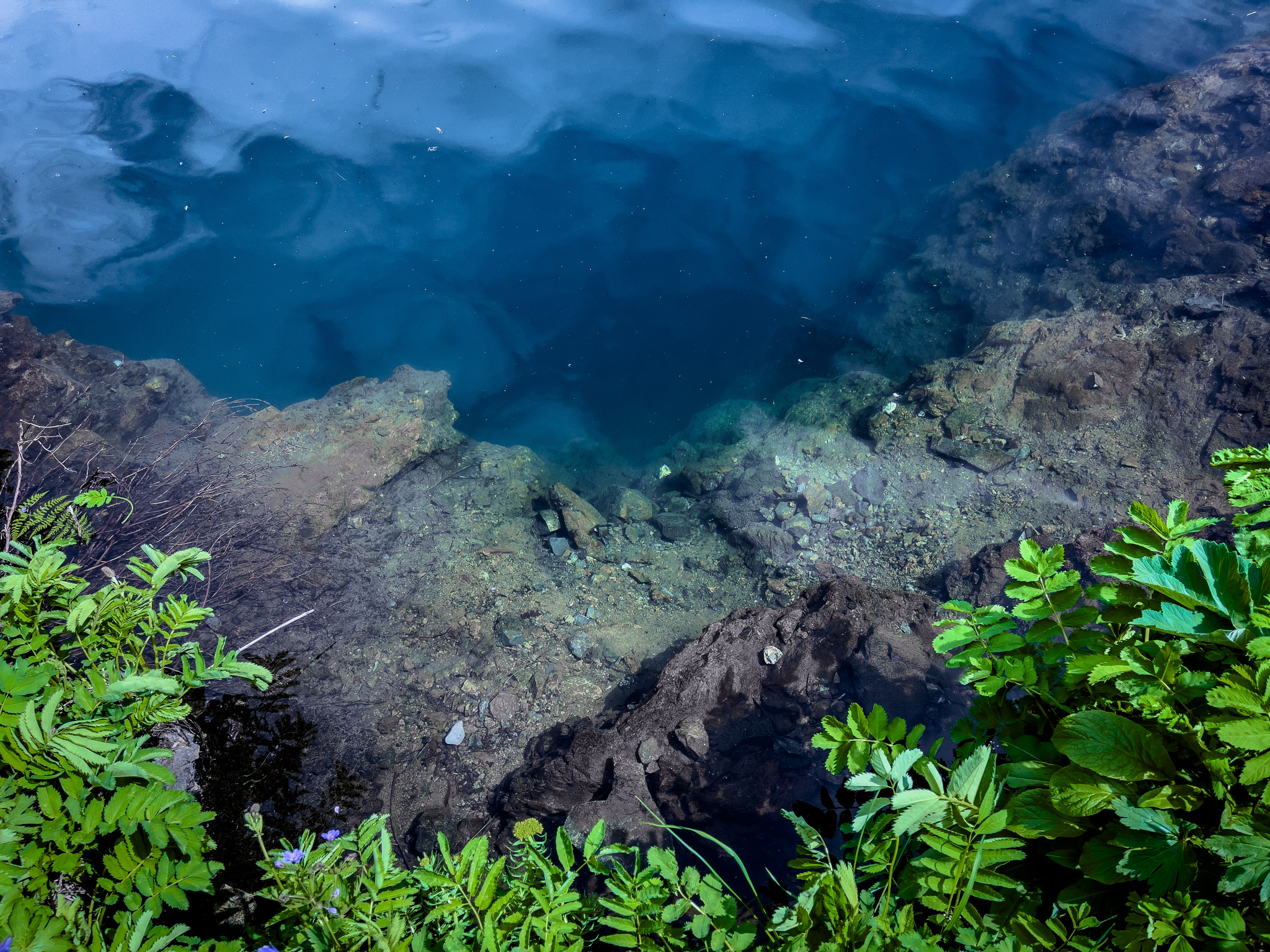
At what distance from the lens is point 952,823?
83 cm

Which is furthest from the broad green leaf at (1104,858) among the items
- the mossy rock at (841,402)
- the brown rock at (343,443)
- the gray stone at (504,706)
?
the brown rock at (343,443)

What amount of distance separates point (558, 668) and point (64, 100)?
9623 mm

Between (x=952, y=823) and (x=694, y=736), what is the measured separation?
1.85 m

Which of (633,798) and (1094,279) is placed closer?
(633,798)

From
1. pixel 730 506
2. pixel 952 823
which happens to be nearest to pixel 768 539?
pixel 730 506

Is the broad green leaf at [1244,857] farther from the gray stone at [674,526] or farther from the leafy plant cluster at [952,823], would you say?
the gray stone at [674,526]

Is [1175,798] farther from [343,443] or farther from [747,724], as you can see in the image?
[343,443]

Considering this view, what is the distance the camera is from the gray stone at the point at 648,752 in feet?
8.41

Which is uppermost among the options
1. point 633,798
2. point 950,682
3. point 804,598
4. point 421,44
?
point 421,44

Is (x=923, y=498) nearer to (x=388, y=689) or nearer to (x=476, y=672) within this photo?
(x=476, y=672)

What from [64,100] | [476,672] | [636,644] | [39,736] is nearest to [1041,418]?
[636,644]

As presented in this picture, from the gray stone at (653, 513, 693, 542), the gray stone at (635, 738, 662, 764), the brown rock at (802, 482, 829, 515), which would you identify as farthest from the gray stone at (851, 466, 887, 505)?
the gray stone at (635, 738, 662, 764)

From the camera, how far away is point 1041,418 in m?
4.34

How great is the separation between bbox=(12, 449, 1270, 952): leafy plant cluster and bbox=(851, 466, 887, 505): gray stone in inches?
131
